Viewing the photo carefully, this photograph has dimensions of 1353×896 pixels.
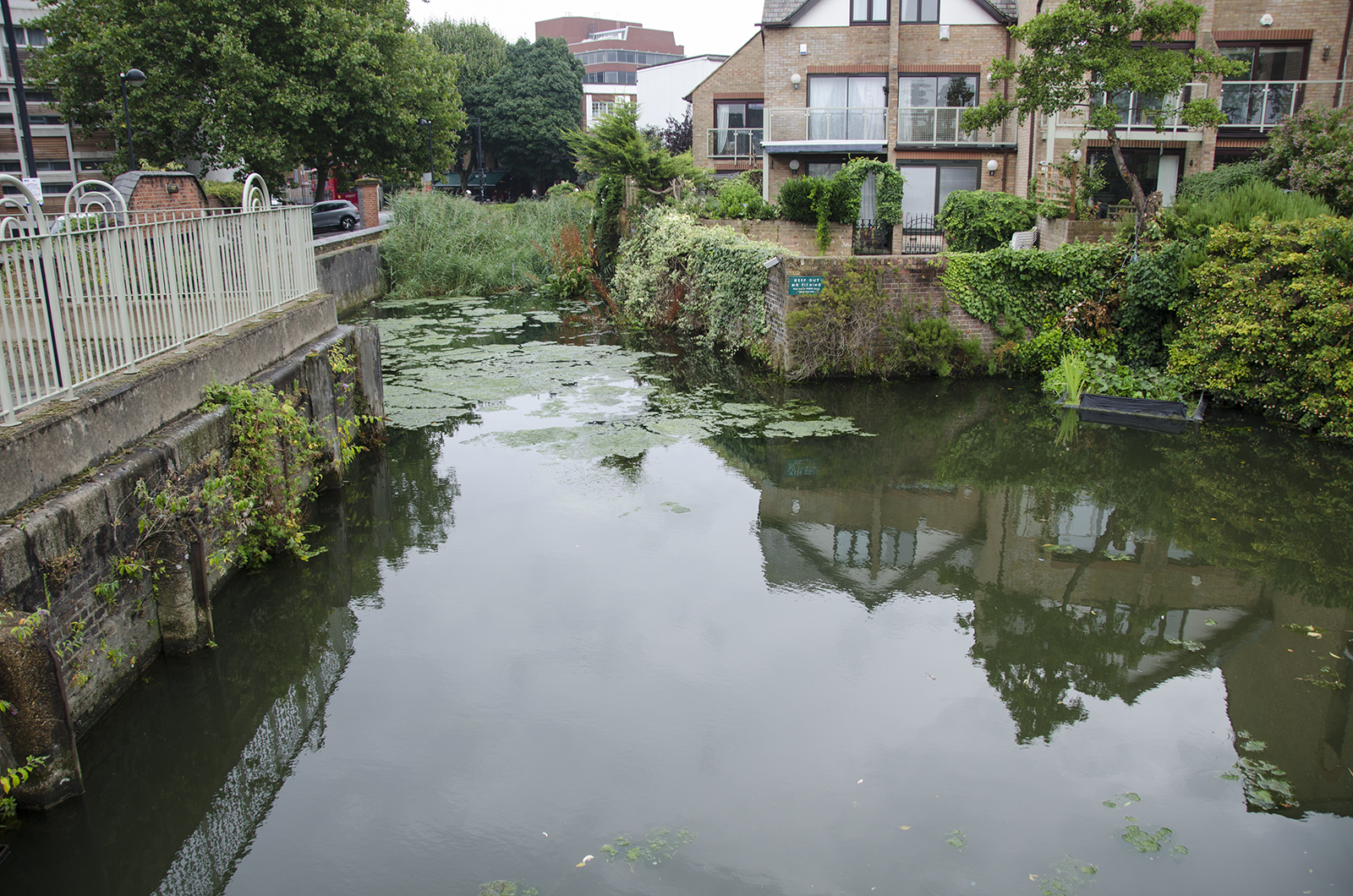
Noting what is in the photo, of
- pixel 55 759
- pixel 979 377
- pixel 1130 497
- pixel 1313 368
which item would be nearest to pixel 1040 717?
pixel 1130 497

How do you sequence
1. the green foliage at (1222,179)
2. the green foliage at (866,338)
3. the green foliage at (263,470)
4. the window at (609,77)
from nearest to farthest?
1. the green foliage at (263,470)
2. the green foliage at (866,338)
3. the green foliage at (1222,179)
4. the window at (609,77)

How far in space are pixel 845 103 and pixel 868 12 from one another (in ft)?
7.81

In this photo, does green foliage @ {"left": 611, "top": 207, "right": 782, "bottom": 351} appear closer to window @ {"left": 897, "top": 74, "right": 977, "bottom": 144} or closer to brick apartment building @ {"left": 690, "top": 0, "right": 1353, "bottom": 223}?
brick apartment building @ {"left": 690, "top": 0, "right": 1353, "bottom": 223}

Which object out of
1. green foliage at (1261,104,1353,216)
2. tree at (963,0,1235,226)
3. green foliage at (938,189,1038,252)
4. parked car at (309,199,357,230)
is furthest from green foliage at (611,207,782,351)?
parked car at (309,199,357,230)

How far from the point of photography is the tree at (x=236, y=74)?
77.5ft

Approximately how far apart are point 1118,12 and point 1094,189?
3148 mm

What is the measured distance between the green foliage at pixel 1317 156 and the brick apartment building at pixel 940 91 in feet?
17.5

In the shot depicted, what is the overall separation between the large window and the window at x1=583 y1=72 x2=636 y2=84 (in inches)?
3152

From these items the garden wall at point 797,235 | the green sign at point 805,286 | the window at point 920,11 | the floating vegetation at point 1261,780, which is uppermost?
the window at point 920,11

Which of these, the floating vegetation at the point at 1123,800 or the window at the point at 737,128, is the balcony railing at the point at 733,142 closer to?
the window at the point at 737,128

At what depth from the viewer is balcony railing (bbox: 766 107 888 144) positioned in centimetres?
2414

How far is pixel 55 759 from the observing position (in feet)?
15.1

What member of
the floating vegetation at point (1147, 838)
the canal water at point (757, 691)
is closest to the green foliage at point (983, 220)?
the canal water at point (757, 691)

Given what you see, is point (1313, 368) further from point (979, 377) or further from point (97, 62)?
point (97, 62)
